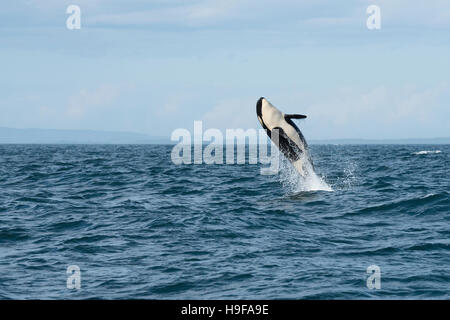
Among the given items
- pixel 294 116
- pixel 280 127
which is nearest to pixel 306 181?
pixel 280 127

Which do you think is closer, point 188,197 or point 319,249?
point 319,249

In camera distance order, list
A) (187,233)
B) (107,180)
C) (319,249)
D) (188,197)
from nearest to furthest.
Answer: (319,249) < (187,233) < (188,197) < (107,180)

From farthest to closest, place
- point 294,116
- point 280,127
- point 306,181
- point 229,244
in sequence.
A: point 306,181
point 280,127
point 294,116
point 229,244

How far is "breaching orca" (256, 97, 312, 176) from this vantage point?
23.5 metres

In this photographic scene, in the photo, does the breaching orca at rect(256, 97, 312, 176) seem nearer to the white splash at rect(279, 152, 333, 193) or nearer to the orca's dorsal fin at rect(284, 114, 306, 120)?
the orca's dorsal fin at rect(284, 114, 306, 120)

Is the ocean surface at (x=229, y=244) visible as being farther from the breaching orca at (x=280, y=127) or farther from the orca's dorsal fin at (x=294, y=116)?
the orca's dorsal fin at (x=294, y=116)

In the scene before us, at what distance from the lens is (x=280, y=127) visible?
77.6 ft

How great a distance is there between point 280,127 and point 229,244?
729cm

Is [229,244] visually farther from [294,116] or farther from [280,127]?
[294,116]

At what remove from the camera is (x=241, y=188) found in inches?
1357

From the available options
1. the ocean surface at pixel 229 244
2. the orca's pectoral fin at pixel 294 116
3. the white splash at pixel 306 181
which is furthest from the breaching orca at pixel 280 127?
the ocean surface at pixel 229 244
